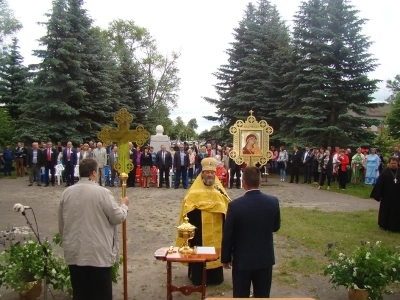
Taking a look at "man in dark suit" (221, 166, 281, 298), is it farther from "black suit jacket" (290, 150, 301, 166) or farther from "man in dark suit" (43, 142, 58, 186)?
"black suit jacket" (290, 150, 301, 166)

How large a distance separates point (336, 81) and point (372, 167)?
7001 mm

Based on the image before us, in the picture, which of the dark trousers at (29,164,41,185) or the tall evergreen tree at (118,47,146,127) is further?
the tall evergreen tree at (118,47,146,127)

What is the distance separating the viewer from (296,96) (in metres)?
25.5

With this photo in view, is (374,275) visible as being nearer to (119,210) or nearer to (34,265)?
(119,210)

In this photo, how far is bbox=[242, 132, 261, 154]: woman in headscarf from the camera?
16.8 meters

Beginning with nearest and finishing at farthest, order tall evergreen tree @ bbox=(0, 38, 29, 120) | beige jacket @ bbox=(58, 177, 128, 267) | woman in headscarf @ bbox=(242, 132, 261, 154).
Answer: beige jacket @ bbox=(58, 177, 128, 267) < woman in headscarf @ bbox=(242, 132, 261, 154) < tall evergreen tree @ bbox=(0, 38, 29, 120)

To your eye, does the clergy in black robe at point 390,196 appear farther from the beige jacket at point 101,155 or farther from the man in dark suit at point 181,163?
the beige jacket at point 101,155

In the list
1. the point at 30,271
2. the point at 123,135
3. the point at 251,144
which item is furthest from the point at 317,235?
the point at 251,144

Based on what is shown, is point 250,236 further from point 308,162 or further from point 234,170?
point 308,162

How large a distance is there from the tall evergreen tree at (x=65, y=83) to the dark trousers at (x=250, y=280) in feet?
74.2

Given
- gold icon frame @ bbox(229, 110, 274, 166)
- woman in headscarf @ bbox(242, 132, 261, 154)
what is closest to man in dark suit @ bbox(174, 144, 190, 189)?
gold icon frame @ bbox(229, 110, 274, 166)

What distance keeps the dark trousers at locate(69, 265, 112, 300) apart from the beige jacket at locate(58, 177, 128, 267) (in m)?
0.12

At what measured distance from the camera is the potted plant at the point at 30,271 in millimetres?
5309

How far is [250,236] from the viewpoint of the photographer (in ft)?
14.0
